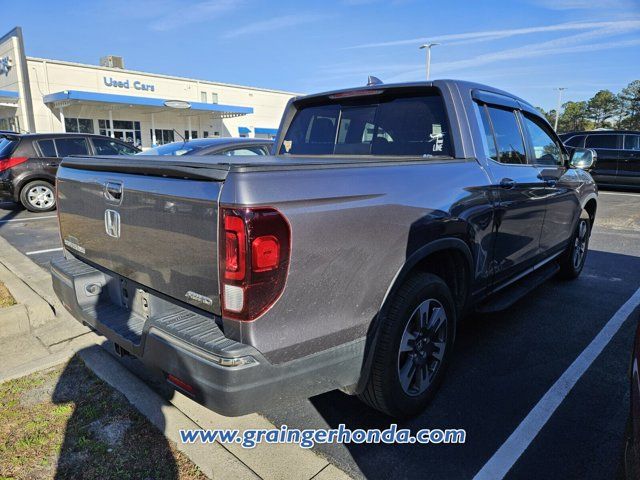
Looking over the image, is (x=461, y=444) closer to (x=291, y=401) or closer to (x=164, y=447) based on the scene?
(x=291, y=401)

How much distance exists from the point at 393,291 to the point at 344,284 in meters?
0.41

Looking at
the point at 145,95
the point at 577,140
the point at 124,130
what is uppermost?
the point at 145,95

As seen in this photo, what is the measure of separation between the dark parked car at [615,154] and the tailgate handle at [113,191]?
14.4 metres

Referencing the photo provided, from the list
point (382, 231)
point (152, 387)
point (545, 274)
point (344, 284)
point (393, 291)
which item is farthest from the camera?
point (545, 274)

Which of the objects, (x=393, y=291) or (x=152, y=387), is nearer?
(x=393, y=291)

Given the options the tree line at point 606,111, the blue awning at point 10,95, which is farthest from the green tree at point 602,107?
the blue awning at point 10,95

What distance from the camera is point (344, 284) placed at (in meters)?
2.02

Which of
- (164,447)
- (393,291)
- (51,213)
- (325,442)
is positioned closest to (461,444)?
(325,442)

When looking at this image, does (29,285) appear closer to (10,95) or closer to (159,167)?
(159,167)

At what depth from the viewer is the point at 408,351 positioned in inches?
100

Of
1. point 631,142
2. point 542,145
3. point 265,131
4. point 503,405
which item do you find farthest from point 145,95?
point 503,405

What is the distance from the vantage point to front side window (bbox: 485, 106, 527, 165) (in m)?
3.45

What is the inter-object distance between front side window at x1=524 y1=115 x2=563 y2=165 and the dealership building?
95.9 feet

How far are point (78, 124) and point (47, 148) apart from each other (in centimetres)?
2582
